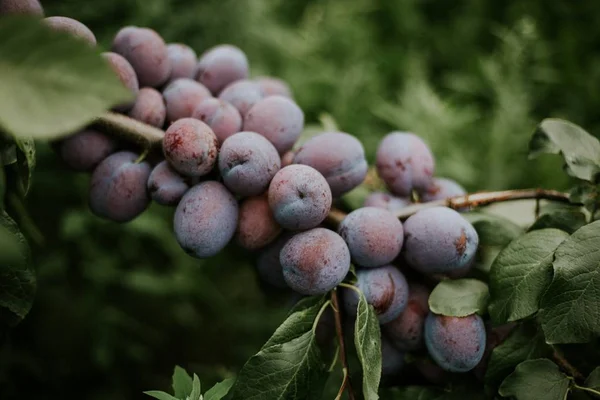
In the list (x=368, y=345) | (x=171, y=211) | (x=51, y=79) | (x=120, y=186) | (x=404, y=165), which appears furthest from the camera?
(x=171, y=211)

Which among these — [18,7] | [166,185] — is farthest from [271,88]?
[18,7]

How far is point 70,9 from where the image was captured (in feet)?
4.55

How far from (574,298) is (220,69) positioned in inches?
24.8

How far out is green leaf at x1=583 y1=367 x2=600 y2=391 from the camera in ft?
2.19

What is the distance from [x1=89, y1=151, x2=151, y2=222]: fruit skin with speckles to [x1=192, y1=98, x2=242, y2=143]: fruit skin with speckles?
11 centimetres

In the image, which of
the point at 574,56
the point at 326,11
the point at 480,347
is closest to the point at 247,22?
the point at 326,11

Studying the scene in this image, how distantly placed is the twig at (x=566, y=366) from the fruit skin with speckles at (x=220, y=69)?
0.65 metres

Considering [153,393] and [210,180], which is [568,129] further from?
[153,393]

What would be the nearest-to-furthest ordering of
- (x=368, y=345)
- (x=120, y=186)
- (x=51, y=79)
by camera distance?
(x=51, y=79) → (x=368, y=345) → (x=120, y=186)

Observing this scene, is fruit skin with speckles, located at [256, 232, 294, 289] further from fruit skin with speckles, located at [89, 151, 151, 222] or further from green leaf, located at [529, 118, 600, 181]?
green leaf, located at [529, 118, 600, 181]

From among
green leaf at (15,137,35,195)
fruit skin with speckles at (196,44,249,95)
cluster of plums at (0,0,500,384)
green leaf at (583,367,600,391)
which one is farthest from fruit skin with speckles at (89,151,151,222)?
green leaf at (583,367,600,391)

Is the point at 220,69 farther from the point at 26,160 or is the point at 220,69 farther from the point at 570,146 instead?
the point at 570,146

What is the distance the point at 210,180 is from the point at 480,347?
435 millimetres

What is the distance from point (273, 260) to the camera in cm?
75
